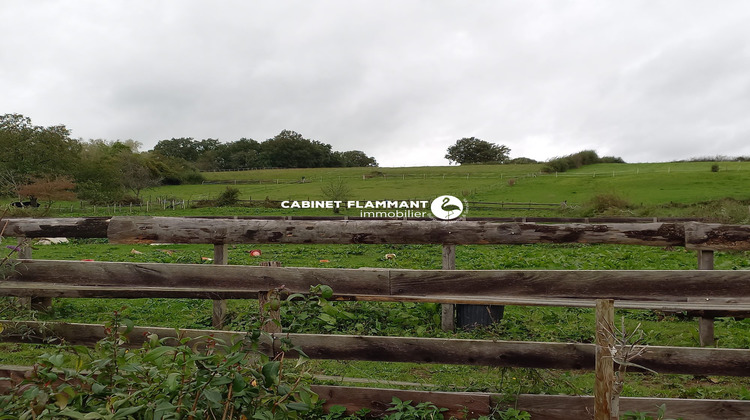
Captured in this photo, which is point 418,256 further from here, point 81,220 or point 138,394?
point 138,394

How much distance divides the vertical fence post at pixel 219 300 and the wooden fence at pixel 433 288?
750 mm

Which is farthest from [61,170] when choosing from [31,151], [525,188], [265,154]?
[265,154]

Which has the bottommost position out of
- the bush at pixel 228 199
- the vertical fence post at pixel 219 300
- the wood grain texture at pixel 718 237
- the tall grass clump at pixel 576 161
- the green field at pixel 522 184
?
the vertical fence post at pixel 219 300

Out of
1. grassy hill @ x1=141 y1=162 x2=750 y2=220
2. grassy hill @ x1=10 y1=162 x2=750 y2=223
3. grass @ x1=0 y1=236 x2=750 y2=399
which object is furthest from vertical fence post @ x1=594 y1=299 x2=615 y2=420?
grassy hill @ x1=141 y1=162 x2=750 y2=220

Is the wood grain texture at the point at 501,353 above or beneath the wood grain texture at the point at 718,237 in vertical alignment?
beneath

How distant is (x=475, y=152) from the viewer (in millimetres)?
111875

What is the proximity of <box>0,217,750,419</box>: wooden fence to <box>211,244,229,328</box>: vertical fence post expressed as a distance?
0.75m

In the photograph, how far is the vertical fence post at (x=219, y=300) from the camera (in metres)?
5.45

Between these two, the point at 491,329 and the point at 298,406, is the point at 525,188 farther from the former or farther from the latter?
the point at 298,406

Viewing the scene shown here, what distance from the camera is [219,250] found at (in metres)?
5.46

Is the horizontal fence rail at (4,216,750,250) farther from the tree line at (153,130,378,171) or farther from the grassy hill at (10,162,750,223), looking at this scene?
the tree line at (153,130,378,171)

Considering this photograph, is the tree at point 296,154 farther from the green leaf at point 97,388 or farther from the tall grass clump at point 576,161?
the green leaf at point 97,388

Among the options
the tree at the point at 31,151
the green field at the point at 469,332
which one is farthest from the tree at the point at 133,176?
the green field at the point at 469,332

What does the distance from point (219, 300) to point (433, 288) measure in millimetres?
3247
